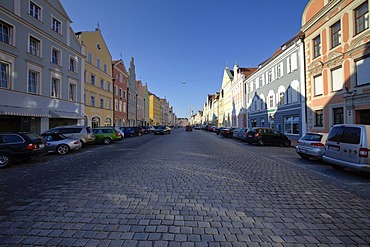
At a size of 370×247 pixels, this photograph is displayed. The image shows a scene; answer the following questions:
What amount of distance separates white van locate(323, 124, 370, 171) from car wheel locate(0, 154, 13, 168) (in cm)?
1282

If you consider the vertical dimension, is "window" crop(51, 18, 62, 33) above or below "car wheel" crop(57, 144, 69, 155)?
above

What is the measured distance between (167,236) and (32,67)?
21.8 m

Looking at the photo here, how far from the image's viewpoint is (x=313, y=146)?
963 cm

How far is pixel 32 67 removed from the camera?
1878 centimetres

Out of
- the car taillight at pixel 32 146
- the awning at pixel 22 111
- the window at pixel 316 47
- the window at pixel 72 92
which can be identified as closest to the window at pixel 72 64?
the window at pixel 72 92

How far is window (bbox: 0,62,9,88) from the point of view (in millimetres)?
16125

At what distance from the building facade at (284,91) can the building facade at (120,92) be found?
84.4 feet

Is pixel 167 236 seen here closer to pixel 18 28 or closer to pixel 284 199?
→ pixel 284 199

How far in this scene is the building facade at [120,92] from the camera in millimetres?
40031

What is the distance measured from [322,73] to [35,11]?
2635 centimetres

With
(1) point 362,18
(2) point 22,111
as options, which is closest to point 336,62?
(1) point 362,18

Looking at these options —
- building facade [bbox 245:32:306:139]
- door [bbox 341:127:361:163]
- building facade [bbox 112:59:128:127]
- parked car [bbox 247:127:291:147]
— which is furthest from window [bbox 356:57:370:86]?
building facade [bbox 112:59:128:127]

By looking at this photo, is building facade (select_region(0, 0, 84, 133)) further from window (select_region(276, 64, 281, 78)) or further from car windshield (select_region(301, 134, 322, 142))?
window (select_region(276, 64, 281, 78))

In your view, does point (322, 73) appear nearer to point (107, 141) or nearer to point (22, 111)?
point (107, 141)
